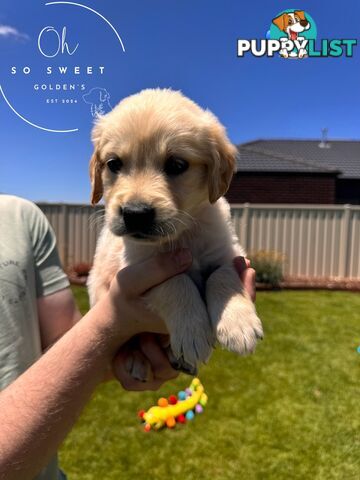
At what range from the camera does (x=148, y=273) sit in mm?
2004

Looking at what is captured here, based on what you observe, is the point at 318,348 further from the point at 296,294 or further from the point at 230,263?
the point at 230,263

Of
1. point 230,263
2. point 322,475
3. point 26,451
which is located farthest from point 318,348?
point 26,451

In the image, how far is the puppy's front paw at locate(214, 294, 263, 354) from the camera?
1.88m

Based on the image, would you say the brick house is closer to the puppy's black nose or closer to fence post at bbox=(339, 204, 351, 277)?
fence post at bbox=(339, 204, 351, 277)

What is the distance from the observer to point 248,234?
1481 cm

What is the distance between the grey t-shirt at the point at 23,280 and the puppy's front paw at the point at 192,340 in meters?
0.85

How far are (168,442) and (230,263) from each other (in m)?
3.89

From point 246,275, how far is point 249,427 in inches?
164

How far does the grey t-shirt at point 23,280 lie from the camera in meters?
2.26

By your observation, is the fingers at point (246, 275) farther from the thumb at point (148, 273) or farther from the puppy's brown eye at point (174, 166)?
the puppy's brown eye at point (174, 166)

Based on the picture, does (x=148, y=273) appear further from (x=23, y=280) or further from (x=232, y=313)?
(x=23, y=280)

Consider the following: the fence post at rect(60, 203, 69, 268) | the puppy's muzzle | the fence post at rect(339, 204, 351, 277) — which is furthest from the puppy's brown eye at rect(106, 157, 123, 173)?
the fence post at rect(339, 204, 351, 277)

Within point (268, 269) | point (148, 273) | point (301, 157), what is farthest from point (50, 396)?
point (301, 157)

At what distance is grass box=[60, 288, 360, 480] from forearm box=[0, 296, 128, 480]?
3426mm
